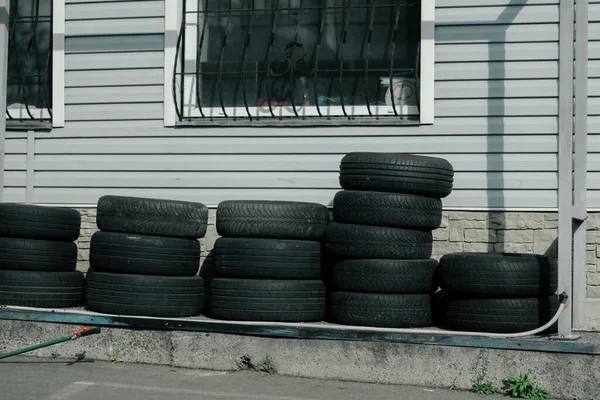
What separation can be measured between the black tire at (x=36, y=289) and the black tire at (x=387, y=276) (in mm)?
2505

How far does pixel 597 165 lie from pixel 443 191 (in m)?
1.49

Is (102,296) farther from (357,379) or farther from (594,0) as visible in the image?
(594,0)

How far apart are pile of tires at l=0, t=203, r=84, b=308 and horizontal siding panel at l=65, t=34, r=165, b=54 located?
1.81 metres

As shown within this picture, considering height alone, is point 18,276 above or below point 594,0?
below

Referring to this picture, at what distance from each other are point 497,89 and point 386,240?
1.94 metres

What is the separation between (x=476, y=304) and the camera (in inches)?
262

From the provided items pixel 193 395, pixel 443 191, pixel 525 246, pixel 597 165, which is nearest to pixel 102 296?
pixel 193 395

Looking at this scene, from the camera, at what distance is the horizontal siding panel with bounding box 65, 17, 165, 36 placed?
8.38m

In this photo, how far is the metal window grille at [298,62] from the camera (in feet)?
26.6

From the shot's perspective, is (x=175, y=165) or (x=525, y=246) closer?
(x=525, y=246)

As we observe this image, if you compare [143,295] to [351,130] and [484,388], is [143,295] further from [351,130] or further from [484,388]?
[484,388]

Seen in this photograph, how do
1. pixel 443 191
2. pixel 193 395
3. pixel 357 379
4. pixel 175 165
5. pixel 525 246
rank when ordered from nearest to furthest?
pixel 193 395 → pixel 357 379 → pixel 443 191 → pixel 525 246 → pixel 175 165

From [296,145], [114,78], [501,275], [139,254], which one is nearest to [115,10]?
[114,78]

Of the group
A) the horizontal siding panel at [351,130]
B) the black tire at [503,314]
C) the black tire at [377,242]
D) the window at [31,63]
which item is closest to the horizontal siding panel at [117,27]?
the window at [31,63]
